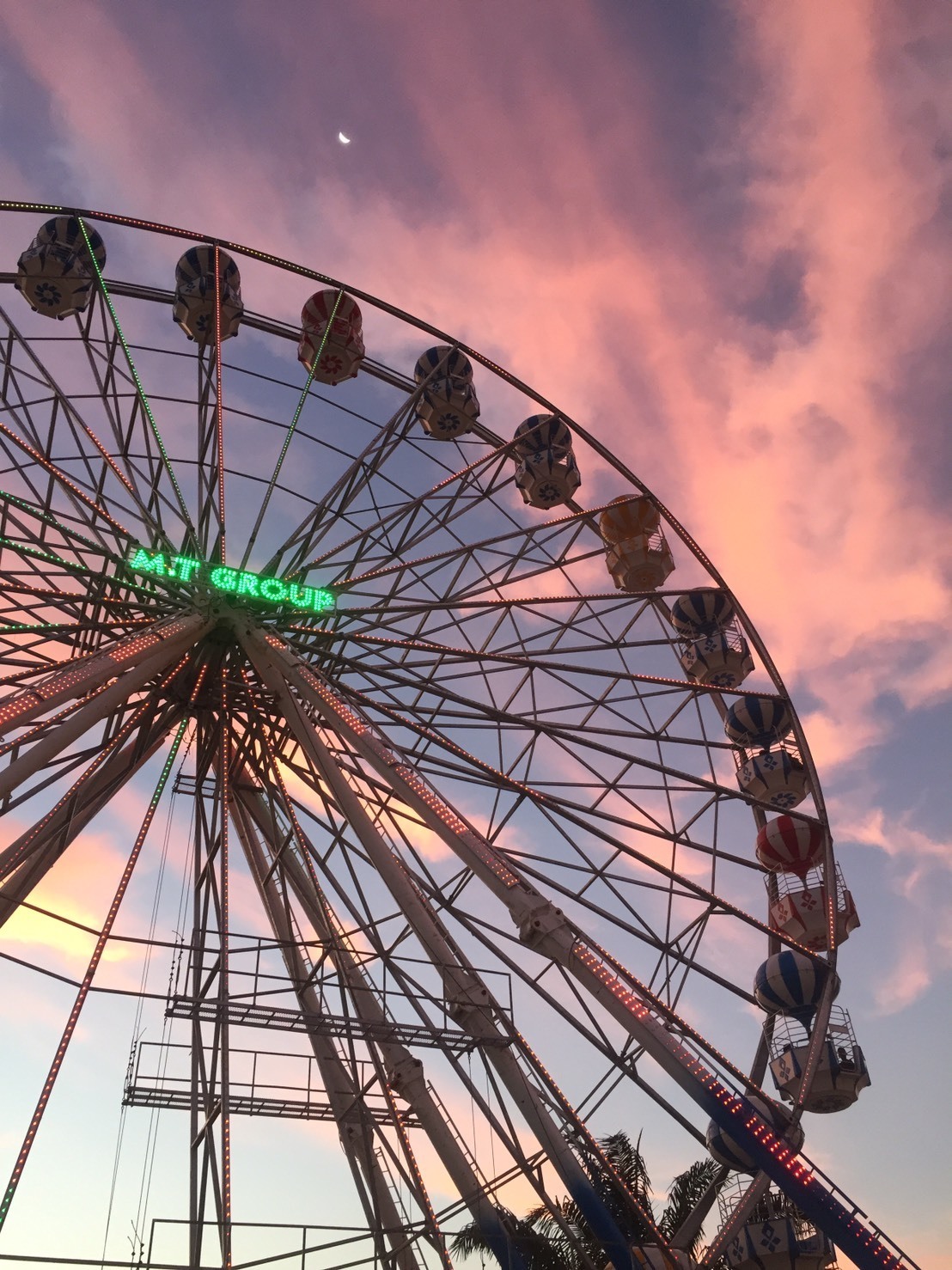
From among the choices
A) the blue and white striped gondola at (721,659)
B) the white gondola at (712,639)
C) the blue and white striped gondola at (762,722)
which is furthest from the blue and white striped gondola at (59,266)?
the blue and white striped gondola at (762,722)

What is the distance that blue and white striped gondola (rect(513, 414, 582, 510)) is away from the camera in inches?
664

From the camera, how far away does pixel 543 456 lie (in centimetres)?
1691

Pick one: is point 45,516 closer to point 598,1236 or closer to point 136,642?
point 136,642

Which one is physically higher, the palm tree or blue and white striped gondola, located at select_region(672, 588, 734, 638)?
blue and white striped gondola, located at select_region(672, 588, 734, 638)

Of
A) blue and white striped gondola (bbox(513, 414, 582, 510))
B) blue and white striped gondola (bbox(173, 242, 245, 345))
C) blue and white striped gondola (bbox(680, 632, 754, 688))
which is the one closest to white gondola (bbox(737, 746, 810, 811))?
blue and white striped gondola (bbox(680, 632, 754, 688))

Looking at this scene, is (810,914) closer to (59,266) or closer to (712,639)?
(712,639)

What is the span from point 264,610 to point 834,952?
327 inches

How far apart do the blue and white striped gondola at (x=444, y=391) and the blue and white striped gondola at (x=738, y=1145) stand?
10.6 meters

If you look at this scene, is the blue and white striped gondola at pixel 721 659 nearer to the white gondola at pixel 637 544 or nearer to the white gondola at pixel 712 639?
the white gondola at pixel 712 639

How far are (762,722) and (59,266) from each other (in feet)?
38.6

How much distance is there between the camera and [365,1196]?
35.9 ft

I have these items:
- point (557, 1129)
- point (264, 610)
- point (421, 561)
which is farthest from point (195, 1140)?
point (421, 561)

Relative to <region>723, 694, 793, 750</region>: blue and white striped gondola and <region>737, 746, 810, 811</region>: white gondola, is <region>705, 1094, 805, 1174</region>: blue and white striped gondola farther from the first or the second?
<region>723, 694, 793, 750</region>: blue and white striped gondola

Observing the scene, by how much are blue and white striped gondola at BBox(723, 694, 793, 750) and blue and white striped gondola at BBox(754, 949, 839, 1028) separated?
361 centimetres
